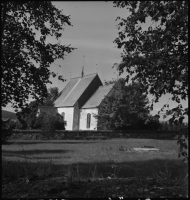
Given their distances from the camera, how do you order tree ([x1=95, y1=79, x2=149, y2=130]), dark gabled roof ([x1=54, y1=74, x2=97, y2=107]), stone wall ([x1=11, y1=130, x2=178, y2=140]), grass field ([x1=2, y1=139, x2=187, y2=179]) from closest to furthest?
1. grass field ([x1=2, y1=139, x2=187, y2=179])
2. stone wall ([x1=11, y1=130, x2=178, y2=140])
3. tree ([x1=95, y1=79, x2=149, y2=130])
4. dark gabled roof ([x1=54, y1=74, x2=97, y2=107])

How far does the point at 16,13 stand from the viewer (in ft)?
18.7

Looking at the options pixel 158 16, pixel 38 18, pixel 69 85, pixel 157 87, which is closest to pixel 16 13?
pixel 38 18

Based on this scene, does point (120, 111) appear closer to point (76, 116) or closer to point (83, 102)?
point (76, 116)

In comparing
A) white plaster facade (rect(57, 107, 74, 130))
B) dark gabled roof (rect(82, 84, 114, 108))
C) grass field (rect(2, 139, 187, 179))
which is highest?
dark gabled roof (rect(82, 84, 114, 108))

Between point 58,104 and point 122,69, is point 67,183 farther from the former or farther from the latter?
point 58,104

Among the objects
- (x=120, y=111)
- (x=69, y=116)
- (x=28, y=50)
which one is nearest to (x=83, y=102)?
(x=69, y=116)

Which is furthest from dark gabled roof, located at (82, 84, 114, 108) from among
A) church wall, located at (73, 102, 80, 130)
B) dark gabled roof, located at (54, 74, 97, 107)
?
dark gabled roof, located at (54, 74, 97, 107)

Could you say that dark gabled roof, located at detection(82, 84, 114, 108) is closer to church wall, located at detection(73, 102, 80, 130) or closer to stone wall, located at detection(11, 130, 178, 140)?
church wall, located at detection(73, 102, 80, 130)

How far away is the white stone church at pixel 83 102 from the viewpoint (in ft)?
130

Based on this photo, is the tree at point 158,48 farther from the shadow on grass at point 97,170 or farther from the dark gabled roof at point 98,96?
the dark gabled roof at point 98,96

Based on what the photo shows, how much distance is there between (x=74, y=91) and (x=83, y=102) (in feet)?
13.9

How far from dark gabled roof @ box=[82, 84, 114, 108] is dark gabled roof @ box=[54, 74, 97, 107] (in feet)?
7.59

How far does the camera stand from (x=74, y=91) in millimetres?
45562

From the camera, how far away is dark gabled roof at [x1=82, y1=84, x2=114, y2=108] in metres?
38.8
